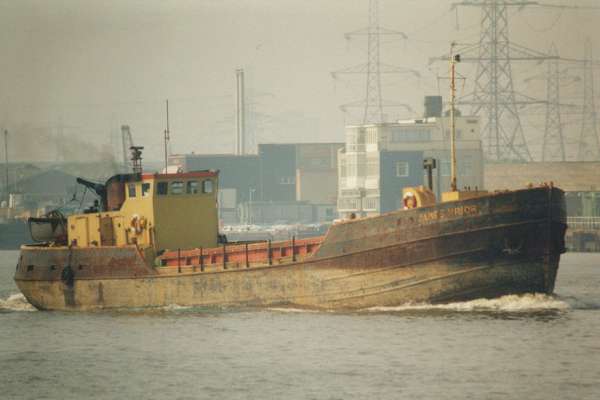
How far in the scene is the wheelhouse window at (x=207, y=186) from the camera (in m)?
56.3

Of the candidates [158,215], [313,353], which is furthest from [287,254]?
[313,353]

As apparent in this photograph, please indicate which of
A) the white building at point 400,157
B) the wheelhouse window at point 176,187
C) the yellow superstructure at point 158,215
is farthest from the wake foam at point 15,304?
the white building at point 400,157

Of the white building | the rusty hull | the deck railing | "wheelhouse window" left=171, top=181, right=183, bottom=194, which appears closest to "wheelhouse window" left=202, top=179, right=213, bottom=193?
"wheelhouse window" left=171, top=181, right=183, bottom=194

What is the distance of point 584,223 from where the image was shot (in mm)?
137625

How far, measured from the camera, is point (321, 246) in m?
50.9

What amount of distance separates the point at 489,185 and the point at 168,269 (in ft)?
402

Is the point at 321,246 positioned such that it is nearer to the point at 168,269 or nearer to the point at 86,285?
the point at 168,269

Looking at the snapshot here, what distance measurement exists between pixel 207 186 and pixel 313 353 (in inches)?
589

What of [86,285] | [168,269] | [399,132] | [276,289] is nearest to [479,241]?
[276,289]

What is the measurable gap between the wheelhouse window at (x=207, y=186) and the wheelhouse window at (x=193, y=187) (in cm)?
26

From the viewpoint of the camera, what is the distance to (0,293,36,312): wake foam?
61.0 m

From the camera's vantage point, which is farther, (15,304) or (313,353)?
(15,304)

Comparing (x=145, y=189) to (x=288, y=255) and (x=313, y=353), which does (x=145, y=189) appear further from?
(x=313, y=353)

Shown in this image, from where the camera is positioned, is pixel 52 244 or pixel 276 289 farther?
pixel 52 244
